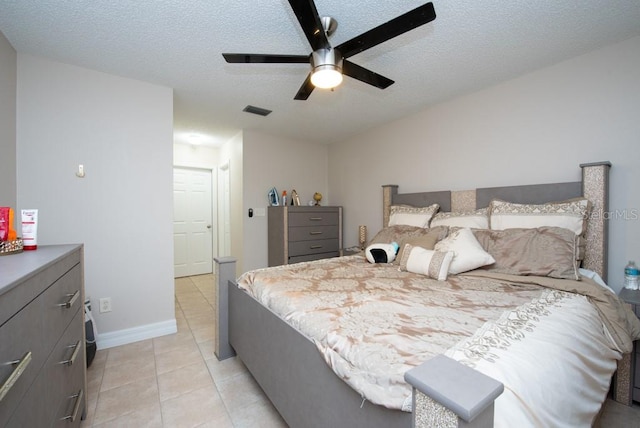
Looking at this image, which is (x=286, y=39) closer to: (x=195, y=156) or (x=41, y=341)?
(x=41, y=341)

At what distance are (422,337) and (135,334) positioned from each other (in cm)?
252

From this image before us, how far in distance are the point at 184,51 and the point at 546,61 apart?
2.69 meters

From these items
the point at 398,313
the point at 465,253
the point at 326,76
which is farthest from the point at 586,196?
the point at 326,76

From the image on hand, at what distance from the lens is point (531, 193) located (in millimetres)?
2127

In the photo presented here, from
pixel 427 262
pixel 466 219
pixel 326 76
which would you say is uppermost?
pixel 326 76

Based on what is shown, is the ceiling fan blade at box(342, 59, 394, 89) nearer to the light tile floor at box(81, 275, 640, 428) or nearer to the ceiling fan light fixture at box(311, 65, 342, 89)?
the ceiling fan light fixture at box(311, 65, 342, 89)

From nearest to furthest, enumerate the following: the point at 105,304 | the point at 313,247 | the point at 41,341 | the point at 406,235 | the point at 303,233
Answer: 1. the point at 41,341
2. the point at 105,304
3. the point at 406,235
4. the point at 303,233
5. the point at 313,247

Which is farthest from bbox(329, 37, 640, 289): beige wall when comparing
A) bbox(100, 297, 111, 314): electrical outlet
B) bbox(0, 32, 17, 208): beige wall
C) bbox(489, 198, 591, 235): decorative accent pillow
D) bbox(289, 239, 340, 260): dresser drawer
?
bbox(0, 32, 17, 208): beige wall

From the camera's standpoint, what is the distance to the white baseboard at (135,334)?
224 cm

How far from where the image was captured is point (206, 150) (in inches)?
183

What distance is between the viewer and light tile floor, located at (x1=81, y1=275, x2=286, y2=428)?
1.47 metres

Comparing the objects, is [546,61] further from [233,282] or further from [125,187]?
[125,187]

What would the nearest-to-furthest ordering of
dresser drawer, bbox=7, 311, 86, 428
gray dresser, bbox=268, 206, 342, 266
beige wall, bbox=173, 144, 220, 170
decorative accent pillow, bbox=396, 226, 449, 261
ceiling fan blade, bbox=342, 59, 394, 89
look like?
dresser drawer, bbox=7, 311, 86, 428
ceiling fan blade, bbox=342, 59, 394, 89
decorative accent pillow, bbox=396, 226, 449, 261
gray dresser, bbox=268, 206, 342, 266
beige wall, bbox=173, 144, 220, 170

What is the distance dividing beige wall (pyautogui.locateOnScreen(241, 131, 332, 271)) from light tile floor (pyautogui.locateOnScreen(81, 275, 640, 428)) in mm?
1511
